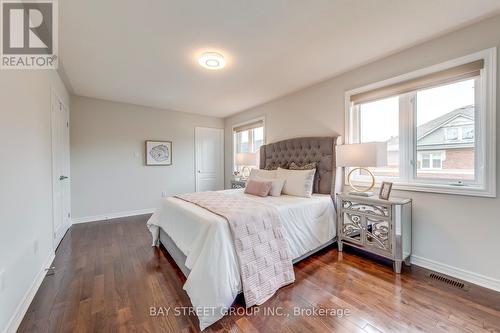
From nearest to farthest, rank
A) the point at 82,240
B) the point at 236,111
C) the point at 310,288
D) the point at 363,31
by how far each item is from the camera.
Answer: the point at 310,288, the point at 363,31, the point at 82,240, the point at 236,111

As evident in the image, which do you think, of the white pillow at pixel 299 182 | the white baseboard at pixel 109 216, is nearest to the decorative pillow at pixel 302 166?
the white pillow at pixel 299 182

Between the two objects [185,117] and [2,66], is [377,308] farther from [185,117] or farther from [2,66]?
[185,117]

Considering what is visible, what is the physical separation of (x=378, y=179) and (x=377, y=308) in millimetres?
1567

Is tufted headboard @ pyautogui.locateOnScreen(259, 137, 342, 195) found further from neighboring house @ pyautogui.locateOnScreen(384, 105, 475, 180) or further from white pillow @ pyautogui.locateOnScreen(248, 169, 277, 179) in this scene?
neighboring house @ pyautogui.locateOnScreen(384, 105, 475, 180)

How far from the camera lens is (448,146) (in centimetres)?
218

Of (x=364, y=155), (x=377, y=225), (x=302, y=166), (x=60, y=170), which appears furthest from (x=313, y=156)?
(x=60, y=170)

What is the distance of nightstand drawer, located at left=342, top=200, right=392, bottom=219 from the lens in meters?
2.20

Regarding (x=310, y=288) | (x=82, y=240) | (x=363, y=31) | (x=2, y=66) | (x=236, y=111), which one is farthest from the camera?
(x=236, y=111)

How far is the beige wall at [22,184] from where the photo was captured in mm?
1419

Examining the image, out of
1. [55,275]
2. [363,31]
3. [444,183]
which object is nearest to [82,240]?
[55,275]

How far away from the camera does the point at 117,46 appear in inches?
89.4

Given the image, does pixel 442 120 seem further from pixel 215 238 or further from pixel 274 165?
pixel 215 238

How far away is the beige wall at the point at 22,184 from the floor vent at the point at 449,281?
347 cm

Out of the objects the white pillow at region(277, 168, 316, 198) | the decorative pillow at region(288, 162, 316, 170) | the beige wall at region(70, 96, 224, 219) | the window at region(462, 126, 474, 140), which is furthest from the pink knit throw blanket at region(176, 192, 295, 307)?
the beige wall at region(70, 96, 224, 219)
